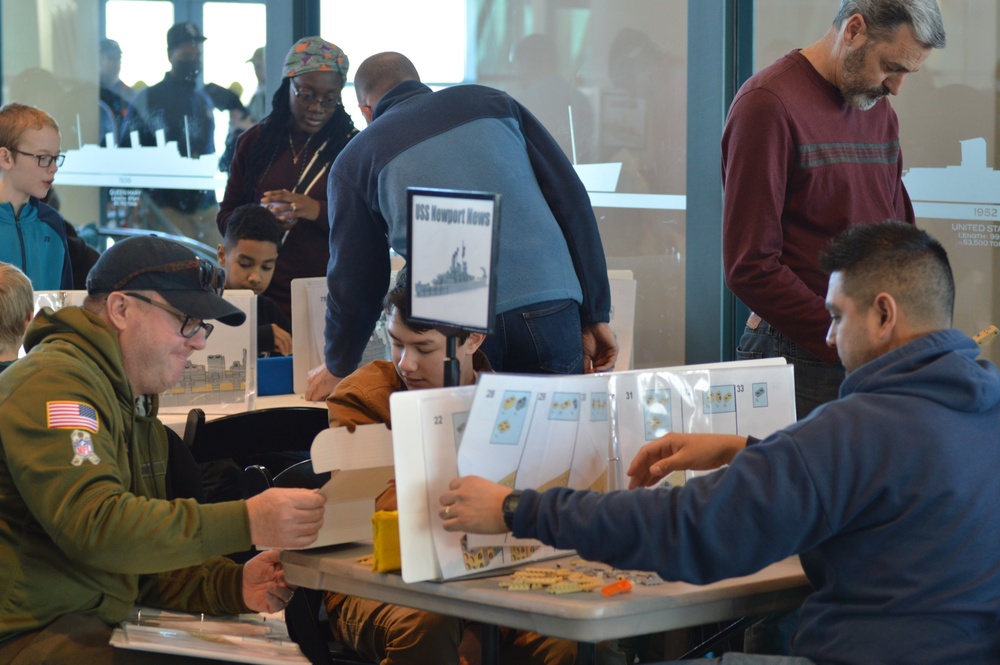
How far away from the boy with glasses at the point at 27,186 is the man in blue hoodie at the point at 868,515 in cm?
307

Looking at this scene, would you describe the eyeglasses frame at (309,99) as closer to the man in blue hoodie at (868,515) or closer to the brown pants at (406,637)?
the brown pants at (406,637)

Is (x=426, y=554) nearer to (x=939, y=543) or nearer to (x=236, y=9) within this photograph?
(x=939, y=543)

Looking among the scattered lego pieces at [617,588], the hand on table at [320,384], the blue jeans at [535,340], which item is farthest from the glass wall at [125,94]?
the scattered lego pieces at [617,588]

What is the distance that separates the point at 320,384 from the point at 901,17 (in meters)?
1.95

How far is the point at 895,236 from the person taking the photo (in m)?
1.92

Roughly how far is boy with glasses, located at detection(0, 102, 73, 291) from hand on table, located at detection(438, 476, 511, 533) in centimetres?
295

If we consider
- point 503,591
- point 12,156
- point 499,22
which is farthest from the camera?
A: point 499,22

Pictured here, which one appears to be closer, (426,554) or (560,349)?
(426,554)

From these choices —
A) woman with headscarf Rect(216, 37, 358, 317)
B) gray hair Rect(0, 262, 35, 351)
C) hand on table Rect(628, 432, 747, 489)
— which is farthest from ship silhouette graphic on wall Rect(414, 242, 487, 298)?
woman with headscarf Rect(216, 37, 358, 317)

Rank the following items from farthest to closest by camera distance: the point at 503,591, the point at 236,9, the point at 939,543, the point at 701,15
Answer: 1. the point at 236,9
2. the point at 701,15
3. the point at 503,591
4. the point at 939,543

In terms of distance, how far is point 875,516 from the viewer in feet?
5.62

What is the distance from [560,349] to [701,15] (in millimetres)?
2692

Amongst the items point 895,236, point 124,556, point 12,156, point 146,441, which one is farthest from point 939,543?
point 12,156

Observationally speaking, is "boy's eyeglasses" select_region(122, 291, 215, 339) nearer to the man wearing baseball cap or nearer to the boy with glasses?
the man wearing baseball cap
